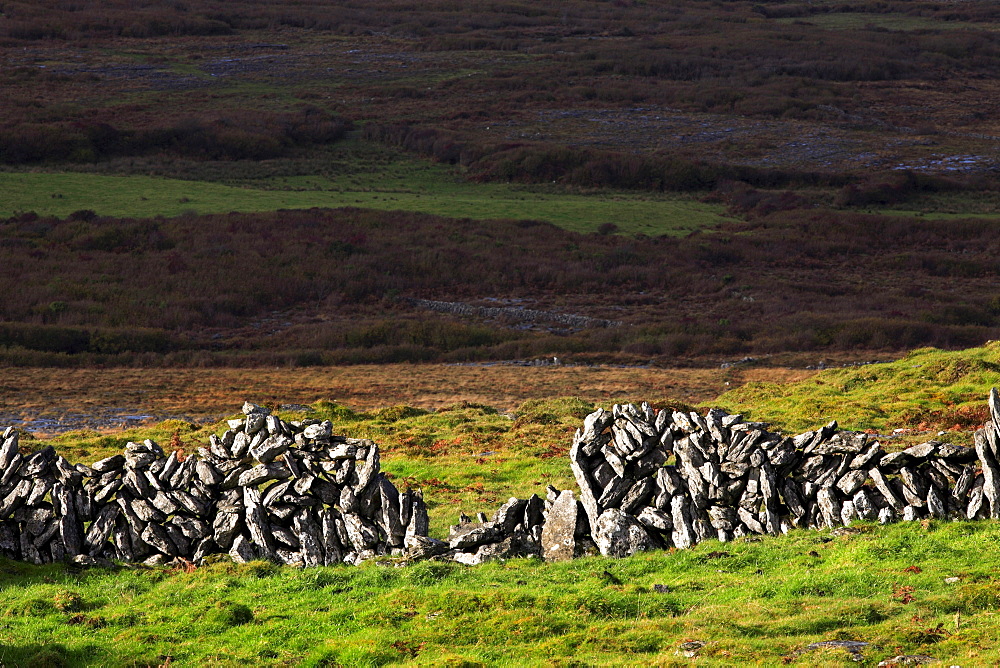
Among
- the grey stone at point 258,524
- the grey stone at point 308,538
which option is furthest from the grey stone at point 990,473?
the grey stone at point 258,524

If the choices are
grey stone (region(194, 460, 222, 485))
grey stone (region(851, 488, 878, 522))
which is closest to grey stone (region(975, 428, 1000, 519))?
grey stone (region(851, 488, 878, 522))

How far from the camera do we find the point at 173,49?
168 meters

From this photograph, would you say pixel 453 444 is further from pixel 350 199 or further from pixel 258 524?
pixel 350 199

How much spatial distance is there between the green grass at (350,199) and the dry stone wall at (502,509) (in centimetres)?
7565

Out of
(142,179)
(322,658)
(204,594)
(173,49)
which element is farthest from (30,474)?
(173,49)

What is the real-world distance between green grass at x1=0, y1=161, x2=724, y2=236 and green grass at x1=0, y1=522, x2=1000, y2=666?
78.0 metres

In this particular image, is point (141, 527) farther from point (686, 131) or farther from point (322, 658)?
point (686, 131)

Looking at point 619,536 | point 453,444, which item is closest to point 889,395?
point 453,444

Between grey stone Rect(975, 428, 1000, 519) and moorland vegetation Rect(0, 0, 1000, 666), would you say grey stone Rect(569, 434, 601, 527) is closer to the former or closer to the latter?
moorland vegetation Rect(0, 0, 1000, 666)

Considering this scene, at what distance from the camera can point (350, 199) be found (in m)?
99.8

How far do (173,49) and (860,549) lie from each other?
17150cm

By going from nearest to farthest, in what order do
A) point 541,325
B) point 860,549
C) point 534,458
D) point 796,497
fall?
point 860,549, point 796,497, point 534,458, point 541,325

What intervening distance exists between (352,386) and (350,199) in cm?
5259

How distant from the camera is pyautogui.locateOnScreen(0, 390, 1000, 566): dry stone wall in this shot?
17484 mm
